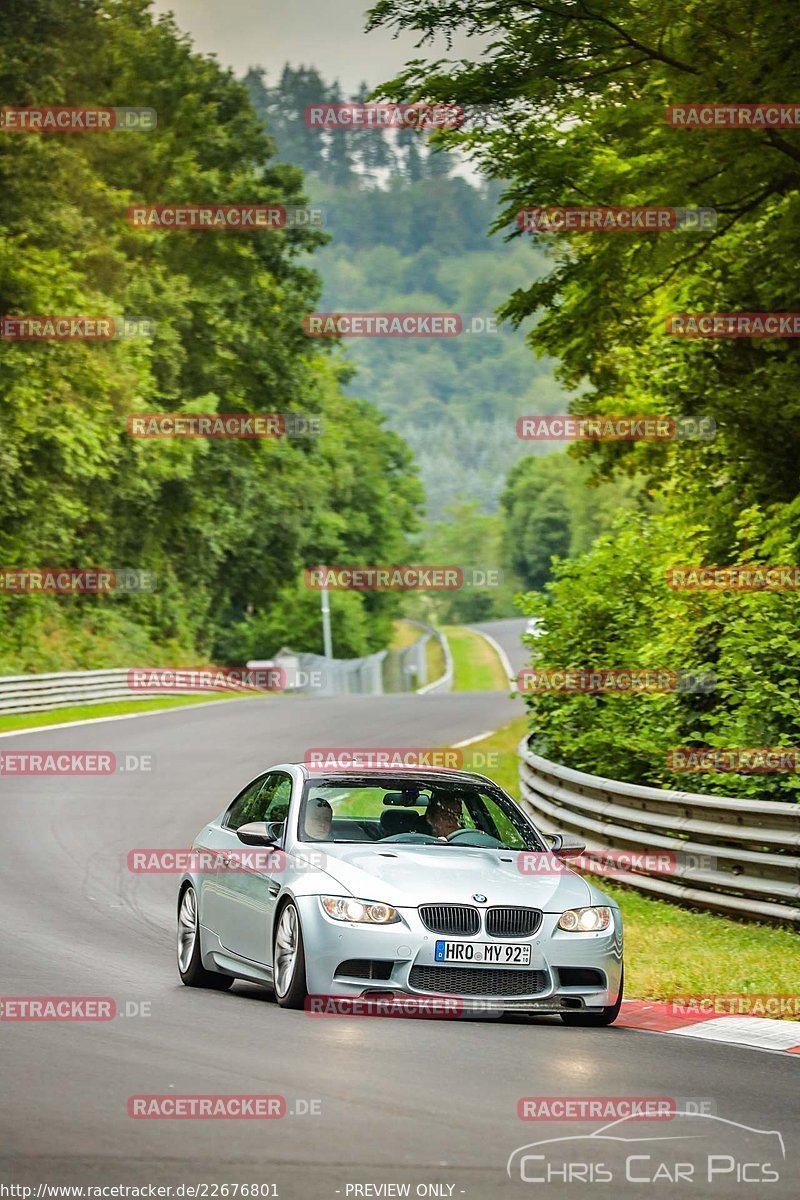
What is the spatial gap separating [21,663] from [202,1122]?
4077cm

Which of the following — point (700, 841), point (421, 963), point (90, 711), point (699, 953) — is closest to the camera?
point (421, 963)

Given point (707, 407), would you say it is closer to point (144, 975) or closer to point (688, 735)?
point (688, 735)

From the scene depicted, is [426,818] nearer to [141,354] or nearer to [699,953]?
[699,953]

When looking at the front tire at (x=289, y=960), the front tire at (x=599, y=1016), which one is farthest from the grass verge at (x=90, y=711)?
the front tire at (x=599, y=1016)

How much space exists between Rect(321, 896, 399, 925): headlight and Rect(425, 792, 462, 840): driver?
1.42 m

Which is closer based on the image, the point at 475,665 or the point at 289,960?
the point at 289,960

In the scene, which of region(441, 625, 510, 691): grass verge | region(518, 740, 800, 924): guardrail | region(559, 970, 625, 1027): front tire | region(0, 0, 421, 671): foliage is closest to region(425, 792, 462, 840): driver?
region(559, 970, 625, 1027): front tire

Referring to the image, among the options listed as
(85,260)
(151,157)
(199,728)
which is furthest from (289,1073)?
(151,157)

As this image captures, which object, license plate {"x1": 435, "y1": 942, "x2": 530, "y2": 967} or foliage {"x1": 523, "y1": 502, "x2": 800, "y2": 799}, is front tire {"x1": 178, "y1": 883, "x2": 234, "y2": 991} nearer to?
license plate {"x1": 435, "y1": 942, "x2": 530, "y2": 967}

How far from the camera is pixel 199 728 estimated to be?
36188 mm

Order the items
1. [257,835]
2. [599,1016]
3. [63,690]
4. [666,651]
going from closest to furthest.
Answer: [599,1016]
[257,835]
[666,651]
[63,690]

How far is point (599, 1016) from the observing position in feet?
32.1

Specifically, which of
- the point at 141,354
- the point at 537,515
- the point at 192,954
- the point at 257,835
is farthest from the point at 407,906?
the point at 537,515

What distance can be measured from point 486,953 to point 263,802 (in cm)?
233
